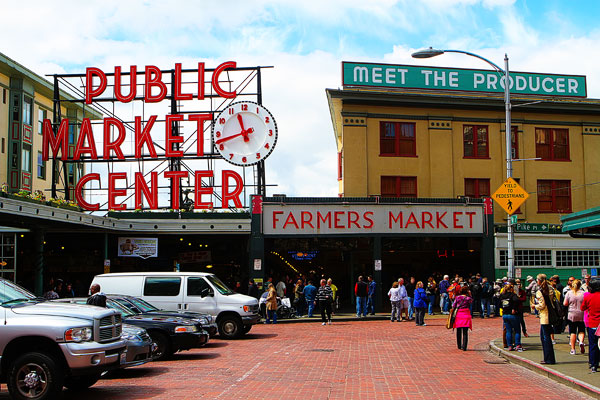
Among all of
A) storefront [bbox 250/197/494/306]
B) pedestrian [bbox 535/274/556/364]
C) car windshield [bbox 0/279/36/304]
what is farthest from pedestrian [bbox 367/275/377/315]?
car windshield [bbox 0/279/36/304]

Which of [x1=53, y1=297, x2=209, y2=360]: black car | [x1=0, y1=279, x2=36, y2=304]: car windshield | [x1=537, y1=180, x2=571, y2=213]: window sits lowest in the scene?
[x1=53, y1=297, x2=209, y2=360]: black car

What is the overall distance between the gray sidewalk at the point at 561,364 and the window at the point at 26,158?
118 feet

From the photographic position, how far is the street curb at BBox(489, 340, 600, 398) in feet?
36.5

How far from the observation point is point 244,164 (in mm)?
36188

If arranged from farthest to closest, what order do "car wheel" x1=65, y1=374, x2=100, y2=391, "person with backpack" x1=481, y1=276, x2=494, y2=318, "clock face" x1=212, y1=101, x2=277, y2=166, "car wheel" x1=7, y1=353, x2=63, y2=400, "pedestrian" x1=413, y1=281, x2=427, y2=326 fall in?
"clock face" x1=212, y1=101, x2=277, y2=166
"person with backpack" x1=481, y1=276, x2=494, y2=318
"pedestrian" x1=413, y1=281, x2=427, y2=326
"car wheel" x1=65, y1=374, x2=100, y2=391
"car wheel" x1=7, y1=353, x2=63, y2=400

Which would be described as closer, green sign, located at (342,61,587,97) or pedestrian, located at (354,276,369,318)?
pedestrian, located at (354,276,369,318)

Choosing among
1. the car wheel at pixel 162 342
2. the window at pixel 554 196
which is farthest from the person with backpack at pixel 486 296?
the car wheel at pixel 162 342

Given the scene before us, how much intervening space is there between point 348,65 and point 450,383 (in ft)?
85.7

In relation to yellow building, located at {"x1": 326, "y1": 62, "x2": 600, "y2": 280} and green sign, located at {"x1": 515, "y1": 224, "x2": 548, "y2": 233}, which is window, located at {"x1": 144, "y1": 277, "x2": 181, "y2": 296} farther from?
green sign, located at {"x1": 515, "y1": 224, "x2": 548, "y2": 233}

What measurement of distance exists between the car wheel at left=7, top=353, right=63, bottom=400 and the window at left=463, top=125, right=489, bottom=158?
29616mm

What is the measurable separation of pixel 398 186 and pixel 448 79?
6.90m

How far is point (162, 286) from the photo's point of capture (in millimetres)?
20688

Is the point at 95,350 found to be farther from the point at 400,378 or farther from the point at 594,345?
the point at 594,345

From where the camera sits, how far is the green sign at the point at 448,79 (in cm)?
3631
